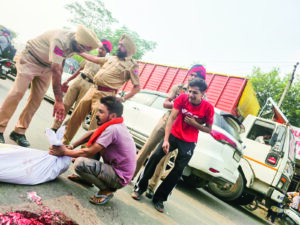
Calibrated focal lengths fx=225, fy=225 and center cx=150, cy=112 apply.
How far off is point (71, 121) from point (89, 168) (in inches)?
46.3

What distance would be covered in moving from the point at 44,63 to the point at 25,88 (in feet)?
1.27

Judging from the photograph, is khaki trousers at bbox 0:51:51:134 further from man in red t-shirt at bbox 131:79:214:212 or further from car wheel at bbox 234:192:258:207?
car wheel at bbox 234:192:258:207

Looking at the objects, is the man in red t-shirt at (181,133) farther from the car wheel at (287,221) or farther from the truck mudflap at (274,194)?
the car wheel at (287,221)

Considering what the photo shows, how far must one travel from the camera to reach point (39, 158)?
2.05 meters

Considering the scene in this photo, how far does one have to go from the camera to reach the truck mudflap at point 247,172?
4.90m

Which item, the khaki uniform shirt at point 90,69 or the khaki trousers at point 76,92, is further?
the khaki uniform shirt at point 90,69

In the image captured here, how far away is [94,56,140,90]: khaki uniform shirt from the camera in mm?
3062

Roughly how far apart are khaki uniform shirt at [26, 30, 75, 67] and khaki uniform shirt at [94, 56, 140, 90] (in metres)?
0.50

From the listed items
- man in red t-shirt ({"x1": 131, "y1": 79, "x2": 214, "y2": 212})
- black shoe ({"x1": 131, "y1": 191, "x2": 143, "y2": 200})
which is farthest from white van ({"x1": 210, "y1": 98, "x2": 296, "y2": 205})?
black shoe ({"x1": 131, "y1": 191, "x2": 143, "y2": 200})

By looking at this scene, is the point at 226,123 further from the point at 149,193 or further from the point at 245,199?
the point at 245,199

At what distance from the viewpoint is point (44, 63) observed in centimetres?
283

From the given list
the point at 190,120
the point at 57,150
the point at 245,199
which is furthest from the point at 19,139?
the point at 245,199

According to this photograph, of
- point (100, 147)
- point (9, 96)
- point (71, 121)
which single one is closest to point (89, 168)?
point (100, 147)

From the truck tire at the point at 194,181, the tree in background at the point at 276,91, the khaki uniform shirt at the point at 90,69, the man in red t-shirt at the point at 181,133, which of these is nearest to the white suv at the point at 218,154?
the truck tire at the point at 194,181
